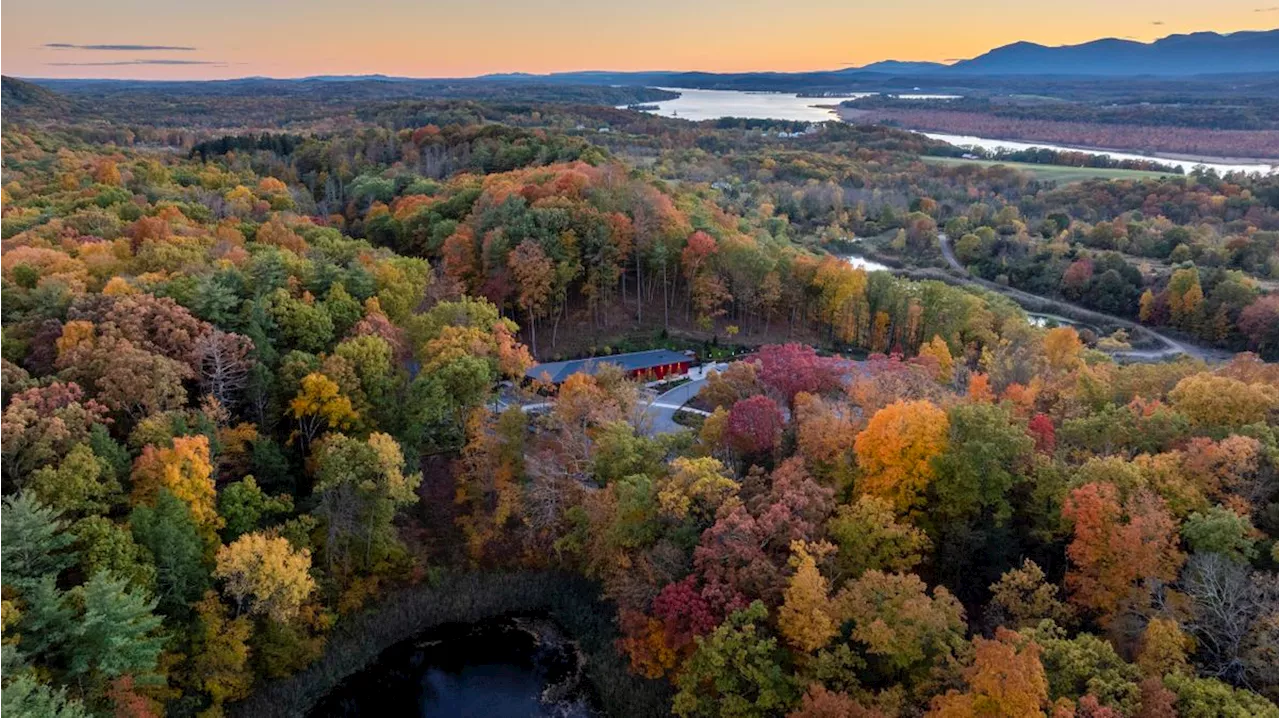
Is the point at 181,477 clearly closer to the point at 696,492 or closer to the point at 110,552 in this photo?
the point at 110,552

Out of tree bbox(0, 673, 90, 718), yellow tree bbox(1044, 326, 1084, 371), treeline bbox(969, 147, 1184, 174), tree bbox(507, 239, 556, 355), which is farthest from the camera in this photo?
treeline bbox(969, 147, 1184, 174)

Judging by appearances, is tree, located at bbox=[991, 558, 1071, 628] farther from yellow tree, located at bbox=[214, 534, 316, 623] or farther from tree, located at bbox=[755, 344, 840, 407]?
yellow tree, located at bbox=[214, 534, 316, 623]

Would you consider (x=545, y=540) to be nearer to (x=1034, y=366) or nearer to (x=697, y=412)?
(x=697, y=412)

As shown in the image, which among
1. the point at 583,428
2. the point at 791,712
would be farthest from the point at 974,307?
the point at 791,712

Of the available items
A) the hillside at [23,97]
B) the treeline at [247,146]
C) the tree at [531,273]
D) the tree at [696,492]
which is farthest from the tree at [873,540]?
the hillside at [23,97]

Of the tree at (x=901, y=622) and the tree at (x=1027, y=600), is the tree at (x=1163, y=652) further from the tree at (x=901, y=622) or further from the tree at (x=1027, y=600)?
the tree at (x=901, y=622)

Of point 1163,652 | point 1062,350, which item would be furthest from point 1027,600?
point 1062,350

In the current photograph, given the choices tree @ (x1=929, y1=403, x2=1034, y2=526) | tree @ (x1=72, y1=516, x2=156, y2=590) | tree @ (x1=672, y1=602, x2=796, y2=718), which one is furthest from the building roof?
tree @ (x1=672, y1=602, x2=796, y2=718)
